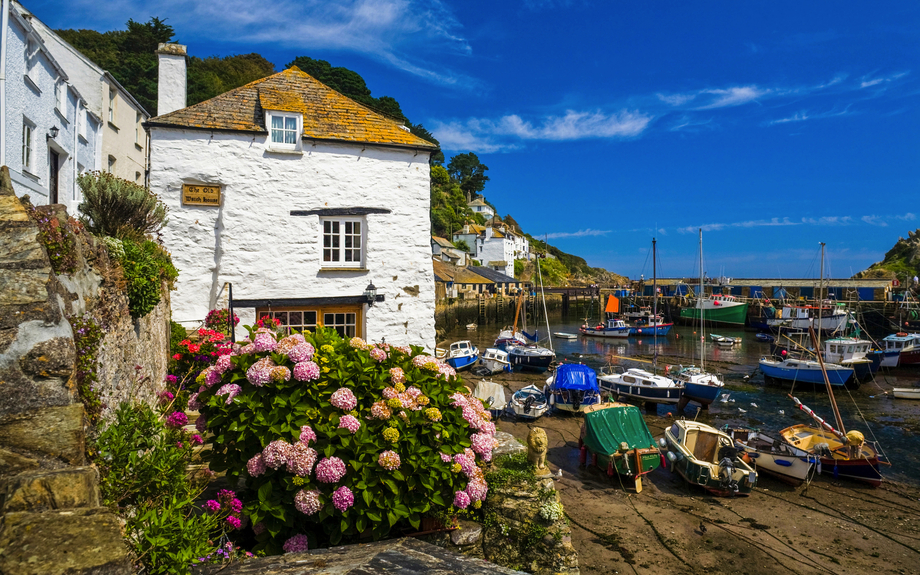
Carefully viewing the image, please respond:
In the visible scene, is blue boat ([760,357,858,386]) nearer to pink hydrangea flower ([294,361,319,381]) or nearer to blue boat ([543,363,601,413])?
blue boat ([543,363,601,413])

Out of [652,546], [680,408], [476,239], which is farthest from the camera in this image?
[476,239]

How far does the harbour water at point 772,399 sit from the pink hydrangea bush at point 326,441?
55.5 feet

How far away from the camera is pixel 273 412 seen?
4168 mm

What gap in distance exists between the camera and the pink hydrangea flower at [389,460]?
4090 mm

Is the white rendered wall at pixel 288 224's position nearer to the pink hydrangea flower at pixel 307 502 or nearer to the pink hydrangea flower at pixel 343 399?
the pink hydrangea flower at pixel 343 399

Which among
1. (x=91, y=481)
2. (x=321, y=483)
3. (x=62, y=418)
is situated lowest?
(x=321, y=483)

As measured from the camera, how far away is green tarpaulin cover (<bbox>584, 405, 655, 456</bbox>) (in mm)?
13719

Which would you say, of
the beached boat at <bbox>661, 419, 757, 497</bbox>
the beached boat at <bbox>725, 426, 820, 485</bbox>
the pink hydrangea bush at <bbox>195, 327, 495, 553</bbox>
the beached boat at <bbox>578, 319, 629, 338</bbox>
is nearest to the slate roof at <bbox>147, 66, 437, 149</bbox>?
the pink hydrangea bush at <bbox>195, 327, 495, 553</bbox>

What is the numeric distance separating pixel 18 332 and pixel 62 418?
0.64 meters

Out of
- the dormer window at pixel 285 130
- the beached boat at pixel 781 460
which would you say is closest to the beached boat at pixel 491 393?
the beached boat at pixel 781 460

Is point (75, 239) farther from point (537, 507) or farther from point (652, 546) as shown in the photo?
point (652, 546)

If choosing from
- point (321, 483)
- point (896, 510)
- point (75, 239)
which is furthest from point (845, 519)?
point (75, 239)

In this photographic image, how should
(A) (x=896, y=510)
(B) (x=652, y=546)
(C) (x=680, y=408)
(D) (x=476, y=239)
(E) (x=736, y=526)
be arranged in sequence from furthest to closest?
(D) (x=476, y=239) < (C) (x=680, y=408) < (A) (x=896, y=510) < (E) (x=736, y=526) < (B) (x=652, y=546)

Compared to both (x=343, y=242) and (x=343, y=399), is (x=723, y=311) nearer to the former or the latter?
(x=343, y=242)
